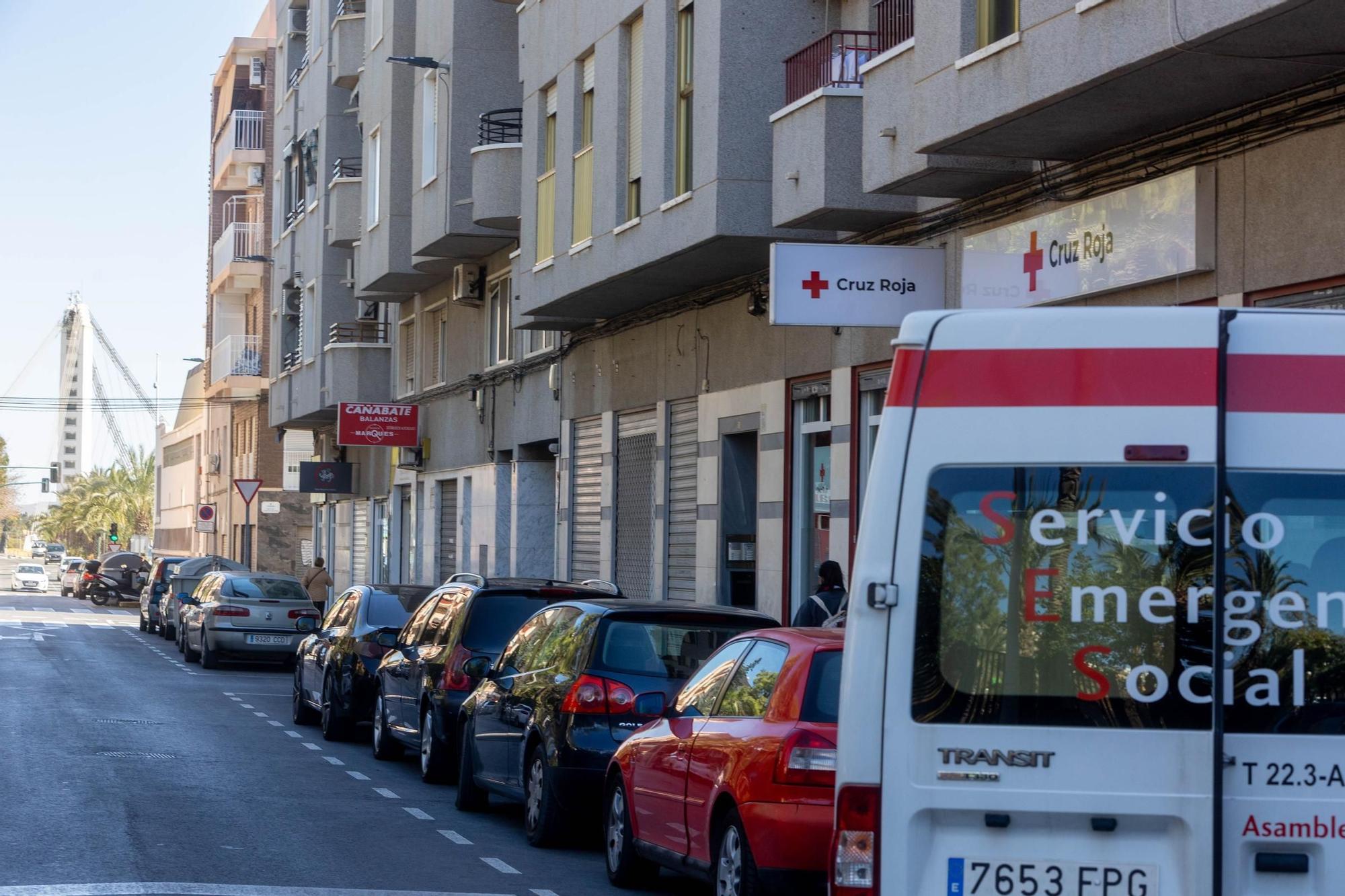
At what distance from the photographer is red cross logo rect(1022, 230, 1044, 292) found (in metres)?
14.6

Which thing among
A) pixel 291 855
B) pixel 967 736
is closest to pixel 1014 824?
pixel 967 736

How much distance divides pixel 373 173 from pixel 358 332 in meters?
6.44

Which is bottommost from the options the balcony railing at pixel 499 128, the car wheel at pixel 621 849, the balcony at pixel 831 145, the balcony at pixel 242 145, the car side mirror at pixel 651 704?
the car wheel at pixel 621 849

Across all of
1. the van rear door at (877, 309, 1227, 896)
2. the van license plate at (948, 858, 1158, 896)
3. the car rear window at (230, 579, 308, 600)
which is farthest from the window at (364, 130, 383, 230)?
the van license plate at (948, 858, 1158, 896)

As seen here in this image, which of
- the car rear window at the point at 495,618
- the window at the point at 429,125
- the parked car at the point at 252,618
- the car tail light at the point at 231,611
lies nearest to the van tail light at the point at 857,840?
the car rear window at the point at 495,618

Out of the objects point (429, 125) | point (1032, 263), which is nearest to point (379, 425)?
point (429, 125)

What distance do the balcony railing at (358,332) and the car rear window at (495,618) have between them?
84.0ft

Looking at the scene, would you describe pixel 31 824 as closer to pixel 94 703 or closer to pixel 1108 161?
pixel 1108 161

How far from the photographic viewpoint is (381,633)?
60.1 feet

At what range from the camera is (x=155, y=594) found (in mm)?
44812

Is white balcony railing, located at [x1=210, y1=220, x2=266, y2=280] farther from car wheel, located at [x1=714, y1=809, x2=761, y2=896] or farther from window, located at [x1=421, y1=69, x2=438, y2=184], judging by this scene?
car wheel, located at [x1=714, y1=809, x2=761, y2=896]

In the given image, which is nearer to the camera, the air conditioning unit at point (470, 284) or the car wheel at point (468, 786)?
the car wheel at point (468, 786)

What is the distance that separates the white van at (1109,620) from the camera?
552 cm

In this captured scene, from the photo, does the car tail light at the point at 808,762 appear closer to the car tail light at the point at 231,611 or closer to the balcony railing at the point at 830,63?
the balcony railing at the point at 830,63
